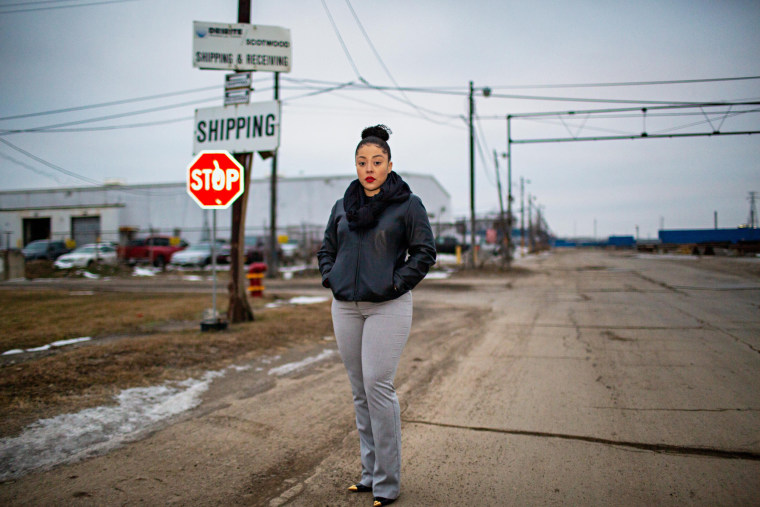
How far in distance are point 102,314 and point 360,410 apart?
8.64 metres

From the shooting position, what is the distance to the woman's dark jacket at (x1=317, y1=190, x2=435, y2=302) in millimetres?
2588

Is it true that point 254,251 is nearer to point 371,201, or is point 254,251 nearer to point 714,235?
point 714,235

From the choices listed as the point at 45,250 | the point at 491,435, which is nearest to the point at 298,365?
the point at 491,435

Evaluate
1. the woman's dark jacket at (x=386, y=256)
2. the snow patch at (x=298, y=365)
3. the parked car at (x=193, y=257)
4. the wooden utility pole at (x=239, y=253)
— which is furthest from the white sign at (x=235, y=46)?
the parked car at (x=193, y=257)

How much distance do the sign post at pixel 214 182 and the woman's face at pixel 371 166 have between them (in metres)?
5.48

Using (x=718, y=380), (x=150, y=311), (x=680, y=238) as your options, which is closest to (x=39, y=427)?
(x=718, y=380)

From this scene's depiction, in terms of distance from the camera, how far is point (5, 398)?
4320mm

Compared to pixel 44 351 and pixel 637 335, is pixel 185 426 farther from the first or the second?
pixel 637 335

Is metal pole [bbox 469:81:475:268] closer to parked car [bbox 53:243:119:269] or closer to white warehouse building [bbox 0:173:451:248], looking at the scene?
parked car [bbox 53:243:119:269]

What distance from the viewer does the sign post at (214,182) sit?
779 cm

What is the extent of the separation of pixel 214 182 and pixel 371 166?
19.0 feet

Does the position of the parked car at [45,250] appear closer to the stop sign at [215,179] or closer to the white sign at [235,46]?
the white sign at [235,46]

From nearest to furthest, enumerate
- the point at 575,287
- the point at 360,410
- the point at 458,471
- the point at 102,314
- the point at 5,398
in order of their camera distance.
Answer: the point at 360,410 → the point at 458,471 → the point at 5,398 → the point at 102,314 → the point at 575,287

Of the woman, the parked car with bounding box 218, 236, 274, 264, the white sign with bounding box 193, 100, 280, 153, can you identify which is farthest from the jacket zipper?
the parked car with bounding box 218, 236, 274, 264
